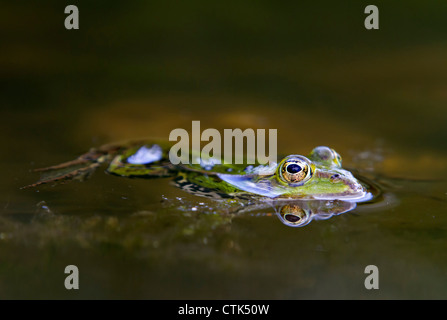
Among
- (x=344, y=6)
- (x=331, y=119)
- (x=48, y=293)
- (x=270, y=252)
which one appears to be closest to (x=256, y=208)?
(x=270, y=252)

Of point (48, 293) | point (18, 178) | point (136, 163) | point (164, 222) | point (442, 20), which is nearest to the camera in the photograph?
point (48, 293)

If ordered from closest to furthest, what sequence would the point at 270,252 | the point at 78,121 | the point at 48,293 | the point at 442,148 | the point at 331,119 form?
the point at 48,293 < the point at 270,252 < the point at 442,148 < the point at 78,121 < the point at 331,119

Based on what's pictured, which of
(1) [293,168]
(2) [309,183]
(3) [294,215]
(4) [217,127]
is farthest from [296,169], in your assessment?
(4) [217,127]

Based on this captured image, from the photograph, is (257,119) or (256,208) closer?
(256,208)

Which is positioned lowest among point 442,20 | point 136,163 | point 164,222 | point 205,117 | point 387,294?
point 387,294

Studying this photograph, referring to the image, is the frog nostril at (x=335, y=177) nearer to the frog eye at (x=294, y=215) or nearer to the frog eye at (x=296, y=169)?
the frog eye at (x=296, y=169)

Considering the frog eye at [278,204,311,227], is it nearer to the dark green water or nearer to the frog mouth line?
the dark green water

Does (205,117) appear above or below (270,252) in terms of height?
above

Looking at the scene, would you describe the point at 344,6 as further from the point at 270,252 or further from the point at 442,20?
the point at 270,252
